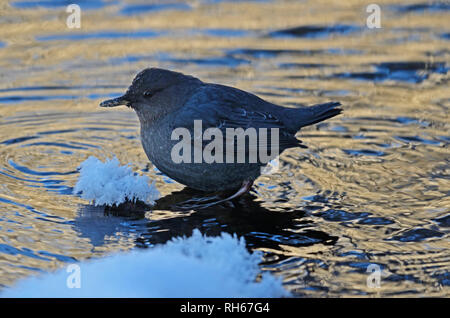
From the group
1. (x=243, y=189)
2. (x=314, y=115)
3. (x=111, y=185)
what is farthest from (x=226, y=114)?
(x=111, y=185)

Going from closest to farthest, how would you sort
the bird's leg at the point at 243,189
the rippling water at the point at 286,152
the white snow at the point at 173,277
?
the white snow at the point at 173,277 < the rippling water at the point at 286,152 < the bird's leg at the point at 243,189

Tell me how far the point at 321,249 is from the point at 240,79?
11.6ft

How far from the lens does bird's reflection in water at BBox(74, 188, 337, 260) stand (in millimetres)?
4801

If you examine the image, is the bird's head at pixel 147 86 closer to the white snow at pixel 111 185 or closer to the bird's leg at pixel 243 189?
the white snow at pixel 111 185

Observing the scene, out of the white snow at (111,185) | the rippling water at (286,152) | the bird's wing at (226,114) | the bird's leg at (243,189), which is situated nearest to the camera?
the rippling water at (286,152)

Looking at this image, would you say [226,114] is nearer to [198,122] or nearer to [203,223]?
[198,122]

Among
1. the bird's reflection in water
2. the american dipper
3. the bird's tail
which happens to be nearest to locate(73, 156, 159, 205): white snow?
the bird's reflection in water

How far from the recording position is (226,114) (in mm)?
5449

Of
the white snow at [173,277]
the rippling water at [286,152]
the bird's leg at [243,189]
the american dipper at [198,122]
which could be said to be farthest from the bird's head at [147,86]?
the white snow at [173,277]

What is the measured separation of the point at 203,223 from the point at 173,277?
4.36ft

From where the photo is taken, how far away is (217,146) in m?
5.32

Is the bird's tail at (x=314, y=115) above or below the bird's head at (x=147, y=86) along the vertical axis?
below

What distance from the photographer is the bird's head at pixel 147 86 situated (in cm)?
547

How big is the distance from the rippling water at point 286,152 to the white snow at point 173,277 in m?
0.31
